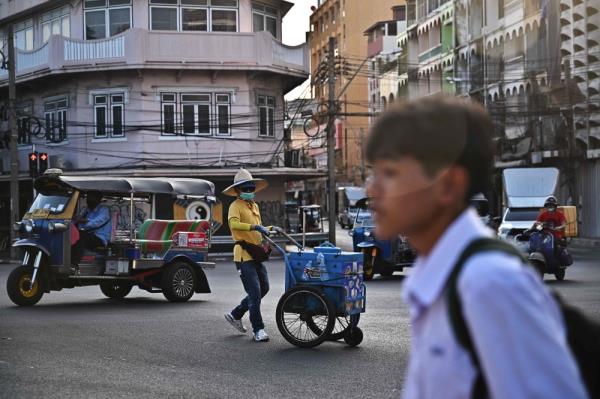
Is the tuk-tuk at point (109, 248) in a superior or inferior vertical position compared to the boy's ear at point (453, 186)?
inferior

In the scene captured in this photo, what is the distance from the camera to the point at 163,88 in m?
41.2

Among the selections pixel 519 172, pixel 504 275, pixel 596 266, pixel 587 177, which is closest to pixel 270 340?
pixel 504 275

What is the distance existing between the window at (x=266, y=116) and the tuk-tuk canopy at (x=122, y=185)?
70.0 ft

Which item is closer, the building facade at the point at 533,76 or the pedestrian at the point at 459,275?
the pedestrian at the point at 459,275

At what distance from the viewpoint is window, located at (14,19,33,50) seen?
4616 centimetres

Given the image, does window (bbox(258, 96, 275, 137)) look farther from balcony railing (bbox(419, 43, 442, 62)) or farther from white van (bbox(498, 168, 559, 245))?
balcony railing (bbox(419, 43, 442, 62))

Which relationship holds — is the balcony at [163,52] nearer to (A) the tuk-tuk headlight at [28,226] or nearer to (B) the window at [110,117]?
(B) the window at [110,117]

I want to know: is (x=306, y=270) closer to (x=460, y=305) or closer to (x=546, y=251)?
(x=460, y=305)

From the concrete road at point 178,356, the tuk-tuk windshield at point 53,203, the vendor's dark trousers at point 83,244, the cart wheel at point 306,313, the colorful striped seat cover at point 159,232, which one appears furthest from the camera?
the colorful striped seat cover at point 159,232

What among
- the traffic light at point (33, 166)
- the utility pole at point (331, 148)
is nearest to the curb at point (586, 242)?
the utility pole at point (331, 148)

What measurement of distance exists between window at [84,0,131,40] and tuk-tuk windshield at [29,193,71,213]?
2415cm

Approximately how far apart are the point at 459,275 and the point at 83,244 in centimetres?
1647

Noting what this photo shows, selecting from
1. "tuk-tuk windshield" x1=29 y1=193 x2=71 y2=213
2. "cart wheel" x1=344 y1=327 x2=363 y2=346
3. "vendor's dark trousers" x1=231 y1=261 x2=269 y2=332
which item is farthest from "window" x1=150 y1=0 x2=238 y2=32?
"cart wheel" x1=344 y1=327 x2=363 y2=346

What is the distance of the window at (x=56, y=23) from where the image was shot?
1698 inches
